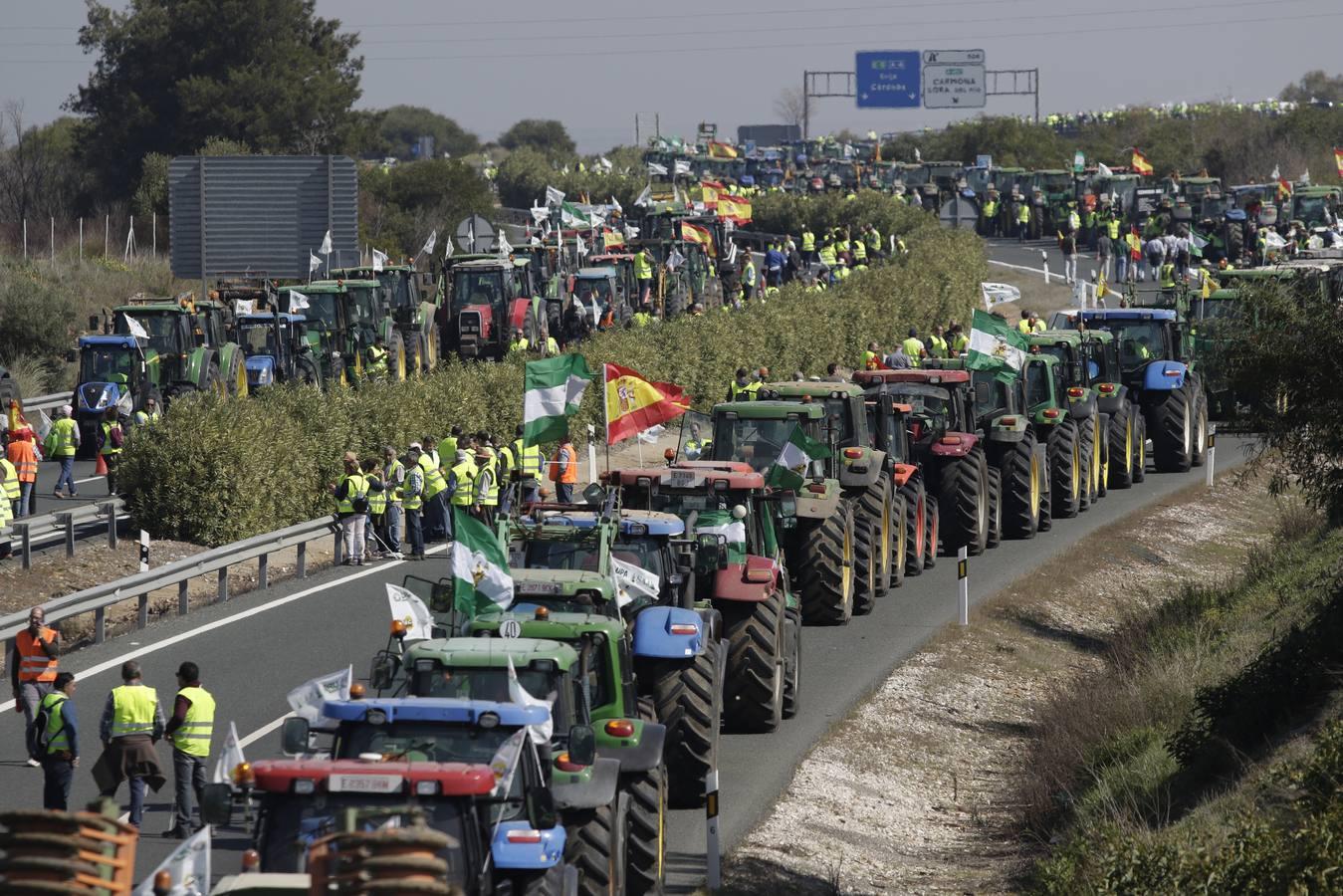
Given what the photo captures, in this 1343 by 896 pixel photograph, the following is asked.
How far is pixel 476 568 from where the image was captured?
1251 cm

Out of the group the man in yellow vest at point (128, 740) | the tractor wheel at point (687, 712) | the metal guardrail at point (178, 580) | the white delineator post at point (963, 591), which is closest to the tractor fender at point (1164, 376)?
the white delineator post at point (963, 591)

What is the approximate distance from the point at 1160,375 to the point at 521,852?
929 inches

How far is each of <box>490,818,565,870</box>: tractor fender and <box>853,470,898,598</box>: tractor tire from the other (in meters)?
12.2

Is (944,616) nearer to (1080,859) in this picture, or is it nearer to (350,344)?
(1080,859)

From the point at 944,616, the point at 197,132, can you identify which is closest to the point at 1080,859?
the point at 944,616

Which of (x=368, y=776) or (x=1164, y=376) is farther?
(x=1164, y=376)

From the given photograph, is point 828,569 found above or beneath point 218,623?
above

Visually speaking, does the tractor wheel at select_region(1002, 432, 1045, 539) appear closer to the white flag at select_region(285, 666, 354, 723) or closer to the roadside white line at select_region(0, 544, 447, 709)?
the roadside white line at select_region(0, 544, 447, 709)

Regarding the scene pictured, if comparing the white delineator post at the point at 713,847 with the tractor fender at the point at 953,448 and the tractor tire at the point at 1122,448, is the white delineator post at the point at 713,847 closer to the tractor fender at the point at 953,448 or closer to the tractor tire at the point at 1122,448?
the tractor fender at the point at 953,448

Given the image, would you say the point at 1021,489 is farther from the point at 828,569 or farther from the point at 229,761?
the point at 229,761

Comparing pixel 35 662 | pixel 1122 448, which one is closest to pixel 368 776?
pixel 35 662

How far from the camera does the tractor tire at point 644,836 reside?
453 inches

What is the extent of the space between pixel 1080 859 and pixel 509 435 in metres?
20.9

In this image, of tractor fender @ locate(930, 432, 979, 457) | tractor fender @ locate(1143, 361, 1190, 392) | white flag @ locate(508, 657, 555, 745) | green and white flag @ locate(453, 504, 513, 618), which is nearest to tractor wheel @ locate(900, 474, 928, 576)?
tractor fender @ locate(930, 432, 979, 457)
